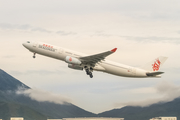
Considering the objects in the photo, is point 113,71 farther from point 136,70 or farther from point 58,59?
point 58,59

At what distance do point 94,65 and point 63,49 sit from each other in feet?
30.2

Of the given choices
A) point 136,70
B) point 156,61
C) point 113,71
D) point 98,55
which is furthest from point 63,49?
point 156,61

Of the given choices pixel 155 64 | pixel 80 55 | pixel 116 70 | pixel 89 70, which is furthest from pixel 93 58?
pixel 155 64

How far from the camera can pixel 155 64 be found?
91188 millimetres

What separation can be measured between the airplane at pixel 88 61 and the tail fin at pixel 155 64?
136cm

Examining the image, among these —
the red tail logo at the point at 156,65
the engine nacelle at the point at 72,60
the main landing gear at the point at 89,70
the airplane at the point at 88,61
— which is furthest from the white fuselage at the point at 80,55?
the red tail logo at the point at 156,65

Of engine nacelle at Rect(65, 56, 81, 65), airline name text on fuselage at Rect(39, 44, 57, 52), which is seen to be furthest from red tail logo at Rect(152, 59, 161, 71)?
airline name text on fuselage at Rect(39, 44, 57, 52)

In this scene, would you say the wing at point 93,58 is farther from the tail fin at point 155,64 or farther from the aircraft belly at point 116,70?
the tail fin at point 155,64

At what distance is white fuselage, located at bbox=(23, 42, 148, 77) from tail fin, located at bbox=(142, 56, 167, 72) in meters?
2.87

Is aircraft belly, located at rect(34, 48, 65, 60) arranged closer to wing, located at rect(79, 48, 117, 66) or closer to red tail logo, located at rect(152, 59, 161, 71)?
wing, located at rect(79, 48, 117, 66)

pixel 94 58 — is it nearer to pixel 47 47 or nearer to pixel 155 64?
pixel 47 47

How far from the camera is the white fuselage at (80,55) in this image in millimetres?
82125

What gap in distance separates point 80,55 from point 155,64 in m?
22.5

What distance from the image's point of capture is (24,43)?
8712 cm
